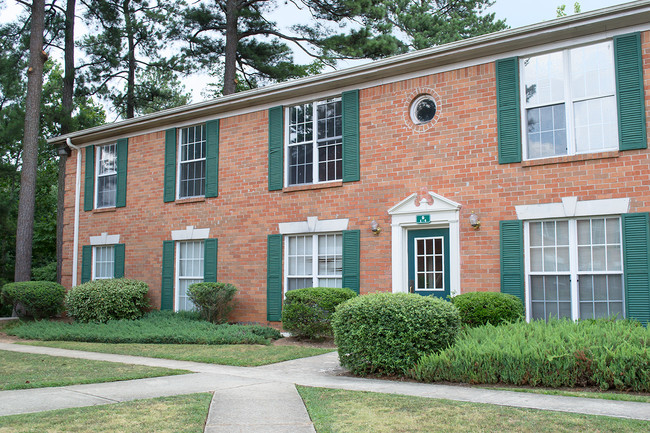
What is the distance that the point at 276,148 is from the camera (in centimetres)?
1402

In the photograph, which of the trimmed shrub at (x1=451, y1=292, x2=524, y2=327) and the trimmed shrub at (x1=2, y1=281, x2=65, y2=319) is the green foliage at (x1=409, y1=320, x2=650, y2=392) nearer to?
the trimmed shrub at (x1=451, y1=292, x2=524, y2=327)

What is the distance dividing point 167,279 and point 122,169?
11.8 ft

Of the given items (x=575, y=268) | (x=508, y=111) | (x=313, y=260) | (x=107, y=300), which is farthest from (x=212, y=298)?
(x=575, y=268)

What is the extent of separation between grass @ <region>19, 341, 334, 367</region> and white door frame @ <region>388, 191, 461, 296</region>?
7.54ft

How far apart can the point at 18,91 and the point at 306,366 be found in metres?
18.9

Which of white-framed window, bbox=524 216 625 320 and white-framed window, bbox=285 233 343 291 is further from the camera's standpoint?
white-framed window, bbox=285 233 343 291

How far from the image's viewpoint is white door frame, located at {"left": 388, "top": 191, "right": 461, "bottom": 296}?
1116 centimetres

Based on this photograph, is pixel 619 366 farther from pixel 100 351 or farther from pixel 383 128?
pixel 100 351

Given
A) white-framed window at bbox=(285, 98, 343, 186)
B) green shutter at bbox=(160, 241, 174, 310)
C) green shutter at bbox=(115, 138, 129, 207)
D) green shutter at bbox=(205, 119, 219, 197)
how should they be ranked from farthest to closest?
green shutter at bbox=(115, 138, 129, 207) < green shutter at bbox=(160, 241, 174, 310) < green shutter at bbox=(205, 119, 219, 197) < white-framed window at bbox=(285, 98, 343, 186)

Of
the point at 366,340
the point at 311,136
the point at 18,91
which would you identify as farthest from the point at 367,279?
the point at 18,91

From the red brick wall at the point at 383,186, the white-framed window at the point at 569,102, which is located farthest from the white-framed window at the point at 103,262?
the white-framed window at the point at 569,102

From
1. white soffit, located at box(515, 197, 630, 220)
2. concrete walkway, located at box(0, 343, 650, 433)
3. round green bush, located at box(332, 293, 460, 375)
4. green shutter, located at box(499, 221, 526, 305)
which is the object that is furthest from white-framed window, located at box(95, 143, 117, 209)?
white soffit, located at box(515, 197, 630, 220)

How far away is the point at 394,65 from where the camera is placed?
12.0 meters

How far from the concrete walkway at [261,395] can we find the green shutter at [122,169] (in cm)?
919
